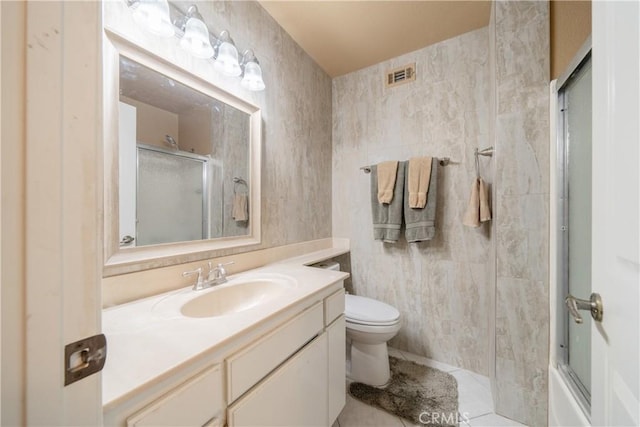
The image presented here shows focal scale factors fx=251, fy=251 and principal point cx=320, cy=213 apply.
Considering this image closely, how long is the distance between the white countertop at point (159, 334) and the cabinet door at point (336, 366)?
0.28 m

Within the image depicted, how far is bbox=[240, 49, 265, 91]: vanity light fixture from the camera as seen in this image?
1370 millimetres

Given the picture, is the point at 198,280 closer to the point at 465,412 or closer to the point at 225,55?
the point at 225,55

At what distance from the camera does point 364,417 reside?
1.37m

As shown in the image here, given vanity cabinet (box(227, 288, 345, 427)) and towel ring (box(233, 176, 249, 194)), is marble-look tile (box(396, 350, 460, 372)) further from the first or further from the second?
towel ring (box(233, 176, 249, 194))

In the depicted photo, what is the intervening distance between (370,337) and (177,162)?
1.42 metres

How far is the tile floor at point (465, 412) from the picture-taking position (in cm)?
134

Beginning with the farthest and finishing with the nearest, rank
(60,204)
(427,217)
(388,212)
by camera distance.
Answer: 1. (388,212)
2. (427,217)
3. (60,204)

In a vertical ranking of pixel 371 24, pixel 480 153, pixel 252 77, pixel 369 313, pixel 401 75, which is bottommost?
pixel 369 313

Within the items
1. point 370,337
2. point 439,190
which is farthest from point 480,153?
A: point 370,337

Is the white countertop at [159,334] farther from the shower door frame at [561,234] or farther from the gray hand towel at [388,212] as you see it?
the shower door frame at [561,234]

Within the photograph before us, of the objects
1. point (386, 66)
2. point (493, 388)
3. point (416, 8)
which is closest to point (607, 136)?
point (416, 8)

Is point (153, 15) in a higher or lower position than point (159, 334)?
higher

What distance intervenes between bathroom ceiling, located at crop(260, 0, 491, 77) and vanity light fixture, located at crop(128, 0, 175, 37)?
743mm

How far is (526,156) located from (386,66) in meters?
1.28
